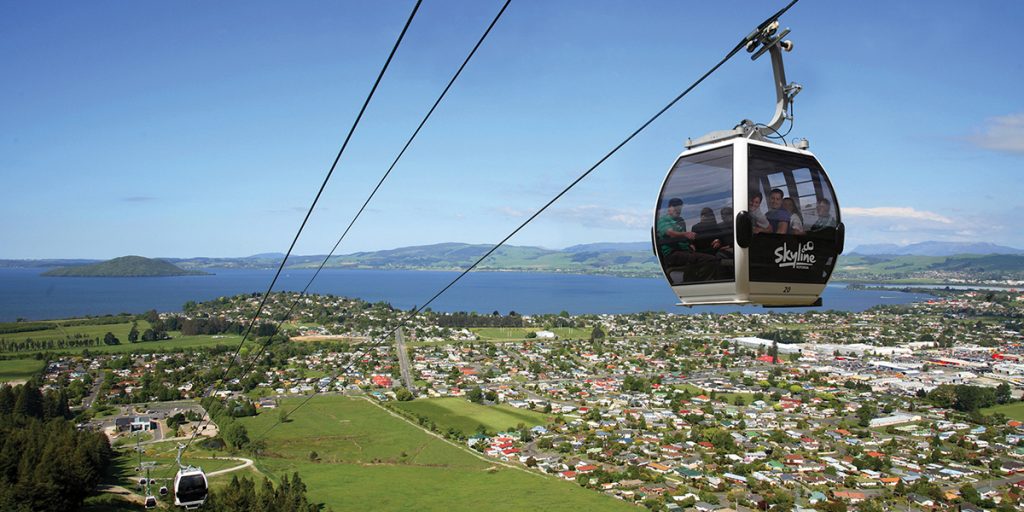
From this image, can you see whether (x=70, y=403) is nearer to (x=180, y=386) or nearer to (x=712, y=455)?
(x=180, y=386)

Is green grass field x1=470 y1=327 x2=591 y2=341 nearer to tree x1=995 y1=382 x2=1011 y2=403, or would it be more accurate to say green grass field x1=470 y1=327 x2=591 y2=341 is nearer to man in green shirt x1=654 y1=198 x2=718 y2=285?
tree x1=995 y1=382 x2=1011 y2=403

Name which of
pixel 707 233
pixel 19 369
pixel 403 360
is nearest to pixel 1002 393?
pixel 403 360

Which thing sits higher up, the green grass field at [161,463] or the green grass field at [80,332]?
the green grass field at [80,332]

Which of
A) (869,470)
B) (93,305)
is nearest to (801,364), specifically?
(869,470)

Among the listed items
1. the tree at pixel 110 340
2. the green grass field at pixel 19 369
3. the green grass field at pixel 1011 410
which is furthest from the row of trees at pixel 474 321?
the green grass field at pixel 1011 410

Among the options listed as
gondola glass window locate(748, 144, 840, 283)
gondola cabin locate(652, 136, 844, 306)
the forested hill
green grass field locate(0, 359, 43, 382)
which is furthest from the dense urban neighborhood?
the forested hill

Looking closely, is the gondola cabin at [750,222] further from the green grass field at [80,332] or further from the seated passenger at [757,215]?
the green grass field at [80,332]
